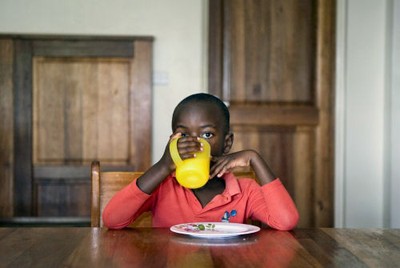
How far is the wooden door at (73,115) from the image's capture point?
3.96 metres

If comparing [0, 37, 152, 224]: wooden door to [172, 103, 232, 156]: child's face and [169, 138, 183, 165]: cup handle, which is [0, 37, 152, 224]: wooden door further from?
[169, 138, 183, 165]: cup handle

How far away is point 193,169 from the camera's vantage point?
1.38 meters

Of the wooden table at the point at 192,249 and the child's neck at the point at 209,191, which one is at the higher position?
the child's neck at the point at 209,191

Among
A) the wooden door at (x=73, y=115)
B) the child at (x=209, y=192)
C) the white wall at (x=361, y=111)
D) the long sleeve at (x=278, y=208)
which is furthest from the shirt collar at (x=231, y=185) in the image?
the white wall at (x=361, y=111)

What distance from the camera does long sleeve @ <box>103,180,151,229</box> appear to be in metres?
1.52

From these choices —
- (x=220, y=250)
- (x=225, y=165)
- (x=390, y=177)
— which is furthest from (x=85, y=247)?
(x=390, y=177)

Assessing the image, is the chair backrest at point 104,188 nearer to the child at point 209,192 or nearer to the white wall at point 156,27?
the child at point 209,192

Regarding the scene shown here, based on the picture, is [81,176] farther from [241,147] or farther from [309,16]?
[309,16]

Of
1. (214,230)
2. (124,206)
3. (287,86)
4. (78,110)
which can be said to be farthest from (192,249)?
(287,86)

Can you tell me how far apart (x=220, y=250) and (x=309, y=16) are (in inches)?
126

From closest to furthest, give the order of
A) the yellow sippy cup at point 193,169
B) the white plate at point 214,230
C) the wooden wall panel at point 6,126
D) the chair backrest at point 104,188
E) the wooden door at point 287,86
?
1. the white plate at point 214,230
2. the yellow sippy cup at point 193,169
3. the chair backrest at point 104,188
4. the wooden wall panel at point 6,126
5. the wooden door at point 287,86

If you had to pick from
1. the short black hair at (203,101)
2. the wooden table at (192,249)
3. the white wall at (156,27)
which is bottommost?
the wooden table at (192,249)

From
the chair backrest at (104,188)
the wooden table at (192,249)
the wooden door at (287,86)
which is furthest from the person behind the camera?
the wooden door at (287,86)

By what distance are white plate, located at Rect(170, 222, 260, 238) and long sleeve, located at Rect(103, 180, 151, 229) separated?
184mm
